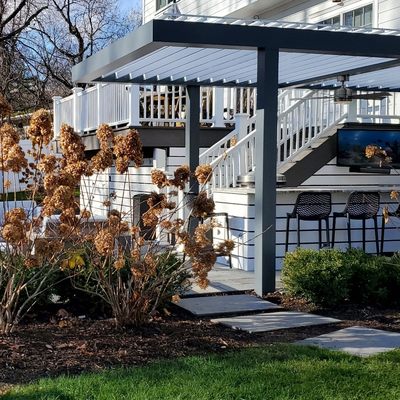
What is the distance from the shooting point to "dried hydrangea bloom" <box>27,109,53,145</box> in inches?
232

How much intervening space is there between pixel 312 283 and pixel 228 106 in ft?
26.9

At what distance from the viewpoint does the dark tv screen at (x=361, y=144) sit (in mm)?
12078

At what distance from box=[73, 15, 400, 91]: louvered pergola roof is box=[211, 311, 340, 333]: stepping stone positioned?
2.84 meters

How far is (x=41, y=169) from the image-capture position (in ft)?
19.5

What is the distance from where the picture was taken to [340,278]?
7215mm

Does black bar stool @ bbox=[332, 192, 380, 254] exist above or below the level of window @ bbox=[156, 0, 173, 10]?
below

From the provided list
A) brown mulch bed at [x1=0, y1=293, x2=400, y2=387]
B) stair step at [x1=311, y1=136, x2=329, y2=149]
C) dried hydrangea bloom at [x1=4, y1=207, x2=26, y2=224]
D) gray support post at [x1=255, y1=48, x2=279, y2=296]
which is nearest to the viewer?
brown mulch bed at [x1=0, y1=293, x2=400, y2=387]

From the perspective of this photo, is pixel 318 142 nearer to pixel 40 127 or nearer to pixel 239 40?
pixel 239 40

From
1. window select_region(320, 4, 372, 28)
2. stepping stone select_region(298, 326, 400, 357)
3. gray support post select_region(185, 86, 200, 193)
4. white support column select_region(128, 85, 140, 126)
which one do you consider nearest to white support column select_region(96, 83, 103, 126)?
white support column select_region(128, 85, 140, 126)

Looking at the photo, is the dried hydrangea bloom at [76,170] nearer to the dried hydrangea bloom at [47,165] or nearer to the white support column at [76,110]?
the dried hydrangea bloom at [47,165]

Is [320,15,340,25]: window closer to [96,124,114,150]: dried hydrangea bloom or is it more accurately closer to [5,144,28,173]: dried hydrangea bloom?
[96,124,114,150]: dried hydrangea bloom

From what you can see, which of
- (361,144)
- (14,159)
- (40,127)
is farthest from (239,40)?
(361,144)

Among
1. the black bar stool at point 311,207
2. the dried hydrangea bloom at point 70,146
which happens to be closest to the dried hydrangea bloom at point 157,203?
the dried hydrangea bloom at point 70,146

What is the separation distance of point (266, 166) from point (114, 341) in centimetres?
298
